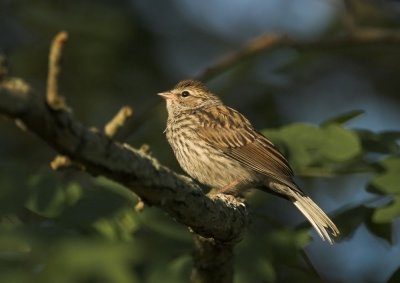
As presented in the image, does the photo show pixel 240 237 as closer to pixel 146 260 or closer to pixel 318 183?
pixel 146 260

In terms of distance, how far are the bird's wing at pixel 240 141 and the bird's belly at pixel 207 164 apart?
0.07 m

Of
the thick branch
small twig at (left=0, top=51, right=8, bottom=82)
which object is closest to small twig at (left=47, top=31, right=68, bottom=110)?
the thick branch

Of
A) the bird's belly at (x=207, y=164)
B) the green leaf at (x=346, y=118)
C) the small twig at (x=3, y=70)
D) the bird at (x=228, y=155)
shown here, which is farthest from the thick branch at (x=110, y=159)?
the bird's belly at (x=207, y=164)

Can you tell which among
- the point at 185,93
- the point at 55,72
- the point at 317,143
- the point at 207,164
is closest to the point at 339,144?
the point at 317,143

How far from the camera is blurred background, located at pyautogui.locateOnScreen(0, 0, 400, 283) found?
4.46 meters

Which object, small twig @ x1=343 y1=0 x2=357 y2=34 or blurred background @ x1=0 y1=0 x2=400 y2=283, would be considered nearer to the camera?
blurred background @ x1=0 y1=0 x2=400 y2=283

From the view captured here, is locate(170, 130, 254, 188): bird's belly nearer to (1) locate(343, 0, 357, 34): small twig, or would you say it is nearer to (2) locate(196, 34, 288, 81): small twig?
(2) locate(196, 34, 288, 81): small twig

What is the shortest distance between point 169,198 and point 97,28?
5905mm

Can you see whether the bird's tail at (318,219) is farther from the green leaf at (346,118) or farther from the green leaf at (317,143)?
the green leaf at (346,118)

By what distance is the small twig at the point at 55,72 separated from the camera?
106 inches

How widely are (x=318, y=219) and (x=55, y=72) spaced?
3345 millimetres

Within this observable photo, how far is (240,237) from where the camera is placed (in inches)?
181

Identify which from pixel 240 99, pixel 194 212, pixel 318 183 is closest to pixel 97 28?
pixel 240 99

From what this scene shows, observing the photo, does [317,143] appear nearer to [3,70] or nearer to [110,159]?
[110,159]
